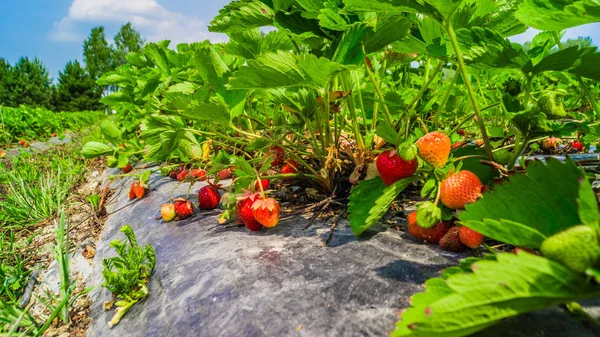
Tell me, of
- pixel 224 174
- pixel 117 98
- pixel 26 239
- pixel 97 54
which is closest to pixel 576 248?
Answer: pixel 224 174

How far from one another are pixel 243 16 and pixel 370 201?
0.61 metres

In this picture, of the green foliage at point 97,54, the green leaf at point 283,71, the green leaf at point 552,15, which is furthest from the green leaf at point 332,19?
the green foliage at point 97,54

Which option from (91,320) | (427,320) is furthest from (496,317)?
(91,320)

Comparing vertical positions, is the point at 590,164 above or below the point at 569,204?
below

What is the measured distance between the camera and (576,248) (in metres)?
0.38

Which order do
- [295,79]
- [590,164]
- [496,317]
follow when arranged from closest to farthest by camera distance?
[496,317]
[295,79]
[590,164]

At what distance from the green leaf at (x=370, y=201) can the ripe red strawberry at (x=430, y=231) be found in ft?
0.24

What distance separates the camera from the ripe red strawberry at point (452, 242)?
77 centimetres

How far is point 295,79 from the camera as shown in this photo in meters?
0.85

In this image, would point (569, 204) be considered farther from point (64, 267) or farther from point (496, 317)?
point (64, 267)

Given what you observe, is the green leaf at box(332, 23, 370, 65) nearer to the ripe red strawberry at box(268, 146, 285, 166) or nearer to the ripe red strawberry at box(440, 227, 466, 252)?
the ripe red strawberry at box(440, 227, 466, 252)

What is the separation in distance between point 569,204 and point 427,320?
0.26m

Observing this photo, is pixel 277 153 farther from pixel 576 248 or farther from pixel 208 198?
pixel 576 248

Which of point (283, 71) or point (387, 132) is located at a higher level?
point (283, 71)
